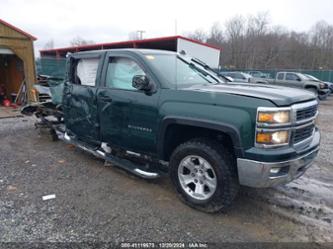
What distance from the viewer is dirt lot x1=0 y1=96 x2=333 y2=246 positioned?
277 cm

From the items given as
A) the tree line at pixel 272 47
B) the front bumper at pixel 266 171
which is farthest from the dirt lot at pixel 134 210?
the tree line at pixel 272 47

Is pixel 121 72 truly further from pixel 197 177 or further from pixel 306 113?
pixel 306 113

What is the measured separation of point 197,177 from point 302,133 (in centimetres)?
131

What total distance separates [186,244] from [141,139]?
1.50 metres

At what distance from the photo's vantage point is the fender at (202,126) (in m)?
2.68

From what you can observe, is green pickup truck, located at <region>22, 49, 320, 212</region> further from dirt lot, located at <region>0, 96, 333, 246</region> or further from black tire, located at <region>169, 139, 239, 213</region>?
dirt lot, located at <region>0, 96, 333, 246</region>

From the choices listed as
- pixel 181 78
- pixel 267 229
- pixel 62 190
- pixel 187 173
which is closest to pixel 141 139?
pixel 187 173

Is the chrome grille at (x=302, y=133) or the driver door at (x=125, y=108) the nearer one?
the chrome grille at (x=302, y=133)

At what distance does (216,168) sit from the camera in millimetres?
2910

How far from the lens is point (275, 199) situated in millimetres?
3533

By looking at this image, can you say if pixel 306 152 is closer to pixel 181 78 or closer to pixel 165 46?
pixel 181 78

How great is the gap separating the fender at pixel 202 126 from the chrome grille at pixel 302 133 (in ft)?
2.11

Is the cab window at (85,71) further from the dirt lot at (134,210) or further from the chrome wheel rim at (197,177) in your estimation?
the chrome wheel rim at (197,177)

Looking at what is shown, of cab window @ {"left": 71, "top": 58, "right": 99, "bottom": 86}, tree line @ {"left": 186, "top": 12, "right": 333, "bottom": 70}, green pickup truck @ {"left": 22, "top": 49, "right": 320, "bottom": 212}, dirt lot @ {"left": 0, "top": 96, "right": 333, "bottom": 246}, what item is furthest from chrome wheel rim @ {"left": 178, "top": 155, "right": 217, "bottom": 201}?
tree line @ {"left": 186, "top": 12, "right": 333, "bottom": 70}
